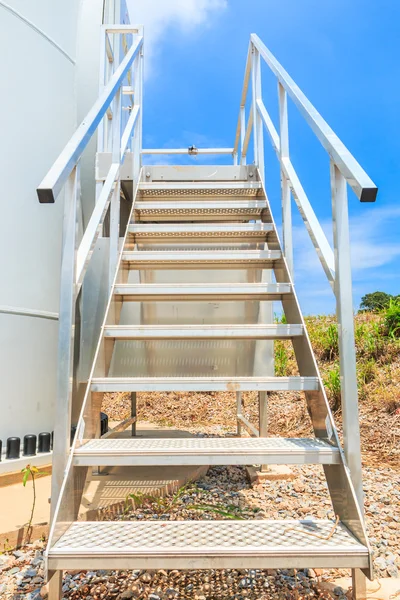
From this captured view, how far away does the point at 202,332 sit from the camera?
203 centimetres

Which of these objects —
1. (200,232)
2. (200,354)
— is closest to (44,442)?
(200,354)

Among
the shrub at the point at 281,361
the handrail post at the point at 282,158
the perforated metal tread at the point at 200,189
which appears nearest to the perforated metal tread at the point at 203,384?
the handrail post at the point at 282,158

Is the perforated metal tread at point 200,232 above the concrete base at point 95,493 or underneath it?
above

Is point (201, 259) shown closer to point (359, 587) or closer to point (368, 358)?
point (359, 587)

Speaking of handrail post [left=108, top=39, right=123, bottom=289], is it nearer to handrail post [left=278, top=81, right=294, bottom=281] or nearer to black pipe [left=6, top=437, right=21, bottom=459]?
handrail post [left=278, top=81, right=294, bottom=281]

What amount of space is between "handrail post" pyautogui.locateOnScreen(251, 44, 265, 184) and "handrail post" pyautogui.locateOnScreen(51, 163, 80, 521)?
2262 millimetres

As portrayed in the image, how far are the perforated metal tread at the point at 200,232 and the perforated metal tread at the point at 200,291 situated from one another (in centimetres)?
60

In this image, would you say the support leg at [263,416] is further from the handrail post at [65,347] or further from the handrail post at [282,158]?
the handrail post at [65,347]

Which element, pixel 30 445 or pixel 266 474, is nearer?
pixel 30 445

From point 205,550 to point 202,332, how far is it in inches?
38.8

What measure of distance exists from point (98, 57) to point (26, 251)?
2216 millimetres

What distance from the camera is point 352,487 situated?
140cm

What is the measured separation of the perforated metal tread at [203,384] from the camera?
175cm

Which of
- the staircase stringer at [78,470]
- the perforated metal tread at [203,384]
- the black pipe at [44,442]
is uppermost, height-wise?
the perforated metal tread at [203,384]
